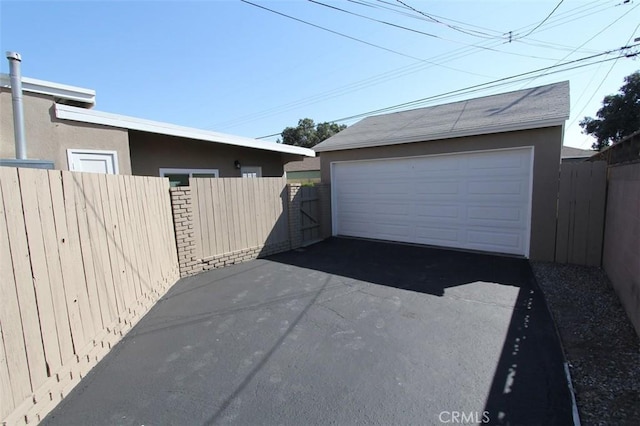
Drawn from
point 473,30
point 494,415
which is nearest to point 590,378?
point 494,415

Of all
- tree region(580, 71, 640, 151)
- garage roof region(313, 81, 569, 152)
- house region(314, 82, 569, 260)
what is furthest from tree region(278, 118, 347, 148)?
house region(314, 82, 569, 260)

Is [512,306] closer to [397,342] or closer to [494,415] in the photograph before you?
[397,342]

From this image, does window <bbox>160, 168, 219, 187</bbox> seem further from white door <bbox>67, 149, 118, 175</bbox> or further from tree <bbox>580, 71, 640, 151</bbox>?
tree <bbox>580, 71, 640, 151</bbox>

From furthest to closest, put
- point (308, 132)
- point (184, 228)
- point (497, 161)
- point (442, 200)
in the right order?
point (308, 132), point (442, 200), point (497, 161), point (184, 228)

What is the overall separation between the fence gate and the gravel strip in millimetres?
5702

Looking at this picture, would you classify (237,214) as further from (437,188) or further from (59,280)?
(437,188)

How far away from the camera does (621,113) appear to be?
63.9 ft

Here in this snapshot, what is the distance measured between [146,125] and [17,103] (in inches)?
82.5

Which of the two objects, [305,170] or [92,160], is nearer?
[92,160]

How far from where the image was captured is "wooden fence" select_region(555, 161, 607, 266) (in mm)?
5668

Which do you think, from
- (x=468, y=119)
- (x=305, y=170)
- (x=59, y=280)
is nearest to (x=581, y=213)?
(x=468, y=119)

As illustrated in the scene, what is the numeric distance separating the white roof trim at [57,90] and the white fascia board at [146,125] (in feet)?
1.18

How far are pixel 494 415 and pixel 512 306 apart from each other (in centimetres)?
243

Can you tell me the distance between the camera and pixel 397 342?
3.33m
